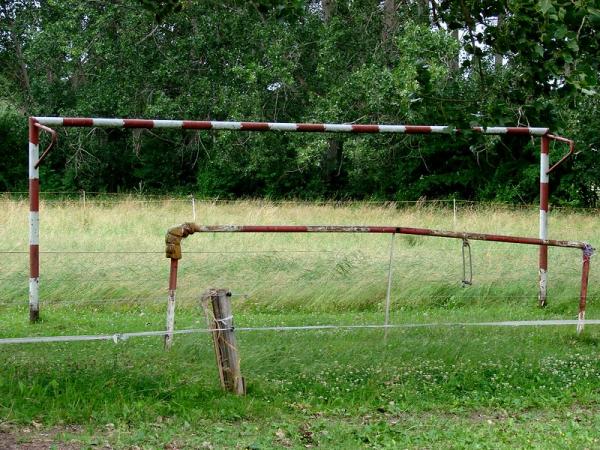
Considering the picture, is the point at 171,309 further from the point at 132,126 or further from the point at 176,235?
the point at 132,126

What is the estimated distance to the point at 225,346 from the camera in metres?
6.21

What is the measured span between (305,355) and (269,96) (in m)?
21.7

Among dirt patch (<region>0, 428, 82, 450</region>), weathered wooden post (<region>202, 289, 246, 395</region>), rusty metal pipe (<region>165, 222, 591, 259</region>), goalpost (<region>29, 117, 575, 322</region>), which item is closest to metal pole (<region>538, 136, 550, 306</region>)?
goalpost (<region>29, 117, 575, 322</region>)

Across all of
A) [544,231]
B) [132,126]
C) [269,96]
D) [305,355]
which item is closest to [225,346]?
[305,355]

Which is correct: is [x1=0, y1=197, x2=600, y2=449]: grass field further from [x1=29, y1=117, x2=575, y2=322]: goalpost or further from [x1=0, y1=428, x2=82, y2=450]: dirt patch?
[x1=29, y1=117, x2=575, y2=322]: goalpost

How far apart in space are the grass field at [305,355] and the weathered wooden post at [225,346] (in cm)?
13

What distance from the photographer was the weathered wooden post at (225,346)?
20.3 ft

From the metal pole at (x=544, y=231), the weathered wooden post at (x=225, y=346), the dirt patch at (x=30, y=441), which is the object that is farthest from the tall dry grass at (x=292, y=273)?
the dirt patch at (x=30, y=441)

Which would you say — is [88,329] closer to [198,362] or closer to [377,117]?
Result: [198,362]

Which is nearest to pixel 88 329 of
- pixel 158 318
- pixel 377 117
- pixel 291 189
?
pixel 158 318

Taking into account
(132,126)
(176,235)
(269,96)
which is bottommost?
(176,235)

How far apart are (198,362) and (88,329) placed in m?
2.15

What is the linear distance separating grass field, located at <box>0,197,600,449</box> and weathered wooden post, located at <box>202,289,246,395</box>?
13 cm

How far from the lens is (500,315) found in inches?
387
